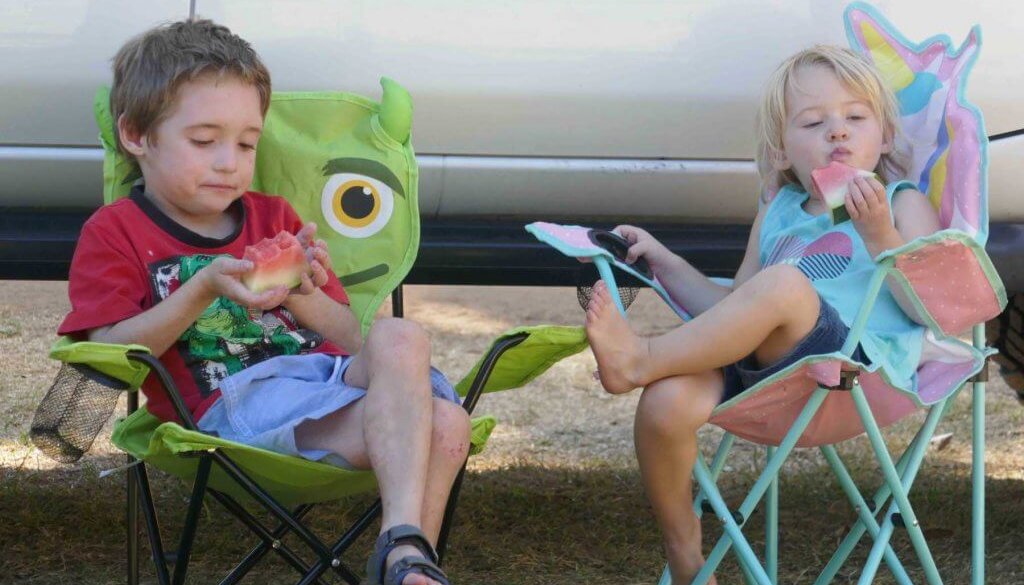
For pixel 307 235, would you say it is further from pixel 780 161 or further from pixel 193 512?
pixel 780 161

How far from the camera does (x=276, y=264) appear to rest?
2461mm

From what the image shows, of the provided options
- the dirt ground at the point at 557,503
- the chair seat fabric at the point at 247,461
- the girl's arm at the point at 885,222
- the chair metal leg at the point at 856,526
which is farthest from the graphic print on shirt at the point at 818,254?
the dirt ground at the point at 557,503

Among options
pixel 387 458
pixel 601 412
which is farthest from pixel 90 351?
pixel 601 412

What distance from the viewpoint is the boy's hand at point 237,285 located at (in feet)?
7.89

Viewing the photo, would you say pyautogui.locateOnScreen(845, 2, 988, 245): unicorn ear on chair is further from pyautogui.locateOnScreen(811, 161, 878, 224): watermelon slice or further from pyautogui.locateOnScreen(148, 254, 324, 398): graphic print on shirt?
pyautogui.locateOnScreen(148, 254, 324, 398): graphic print on shirt

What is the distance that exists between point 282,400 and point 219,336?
0.22 meters

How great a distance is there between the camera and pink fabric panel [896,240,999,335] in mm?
2547

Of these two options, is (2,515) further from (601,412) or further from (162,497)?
(601,412)

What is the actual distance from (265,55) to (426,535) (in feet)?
3.86

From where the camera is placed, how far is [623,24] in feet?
10.0

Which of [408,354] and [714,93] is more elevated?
[714,93]

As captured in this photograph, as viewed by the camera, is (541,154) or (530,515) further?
(530,515)

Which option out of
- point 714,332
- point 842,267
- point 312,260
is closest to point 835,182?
point 842,267

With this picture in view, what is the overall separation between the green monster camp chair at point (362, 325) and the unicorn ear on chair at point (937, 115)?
29.6 inches
